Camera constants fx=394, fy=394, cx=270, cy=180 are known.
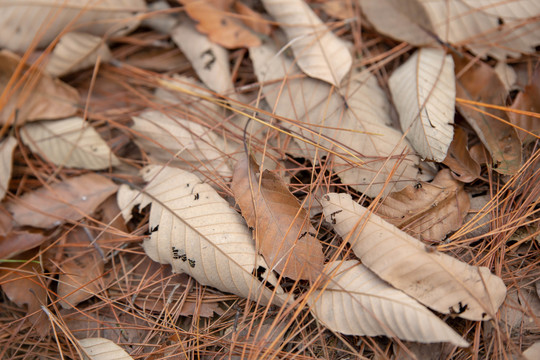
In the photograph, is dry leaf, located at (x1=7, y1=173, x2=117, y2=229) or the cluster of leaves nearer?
the cluster of leaves

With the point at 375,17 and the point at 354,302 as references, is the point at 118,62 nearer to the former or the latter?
the point at 375,17

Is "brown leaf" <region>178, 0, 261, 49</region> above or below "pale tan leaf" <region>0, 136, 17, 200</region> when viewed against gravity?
above

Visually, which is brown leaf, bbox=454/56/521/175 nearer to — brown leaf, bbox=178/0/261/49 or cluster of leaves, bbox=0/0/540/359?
cluster of leaves, bbox=0/0/540/359

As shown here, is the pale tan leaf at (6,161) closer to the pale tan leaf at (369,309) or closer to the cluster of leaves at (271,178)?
the cluster of leaves at (271,178)

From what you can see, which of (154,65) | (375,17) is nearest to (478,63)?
(375,17)

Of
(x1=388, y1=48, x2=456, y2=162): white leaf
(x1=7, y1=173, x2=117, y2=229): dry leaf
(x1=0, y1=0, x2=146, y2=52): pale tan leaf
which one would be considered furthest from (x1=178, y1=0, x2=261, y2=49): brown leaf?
(x1=7, y1=173, x2=117, y2=229): dry leaf

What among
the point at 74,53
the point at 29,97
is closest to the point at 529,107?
the point at 74,53

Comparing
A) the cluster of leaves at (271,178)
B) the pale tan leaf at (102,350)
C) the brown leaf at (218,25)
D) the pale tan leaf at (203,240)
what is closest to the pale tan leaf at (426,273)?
the cluster of leaves at (271,178)
